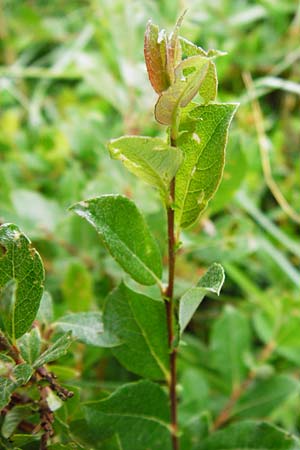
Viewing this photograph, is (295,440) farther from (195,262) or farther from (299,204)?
(299,204)

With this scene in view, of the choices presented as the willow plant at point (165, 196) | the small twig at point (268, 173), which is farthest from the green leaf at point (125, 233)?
the small twig at point (268, 173)

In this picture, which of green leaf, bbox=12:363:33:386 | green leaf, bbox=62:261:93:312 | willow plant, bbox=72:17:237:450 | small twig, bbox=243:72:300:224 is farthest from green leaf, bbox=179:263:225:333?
small twig, bbox=243:72:300:224

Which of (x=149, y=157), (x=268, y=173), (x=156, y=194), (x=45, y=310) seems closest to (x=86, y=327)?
(x=45, y=310)

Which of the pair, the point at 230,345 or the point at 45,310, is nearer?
the point at 45,310

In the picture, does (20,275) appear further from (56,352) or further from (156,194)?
(156,194)

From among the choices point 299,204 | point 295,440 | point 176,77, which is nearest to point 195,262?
point 299,204

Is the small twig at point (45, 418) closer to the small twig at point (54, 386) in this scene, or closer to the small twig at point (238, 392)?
the small twig at point (54, 386)

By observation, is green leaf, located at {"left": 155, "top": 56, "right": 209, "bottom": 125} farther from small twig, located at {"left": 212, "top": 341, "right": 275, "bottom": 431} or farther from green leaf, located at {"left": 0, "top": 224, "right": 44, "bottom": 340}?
small twig, located at {"left": 212, "top": 341, "right": 275, "bottom": 431}
